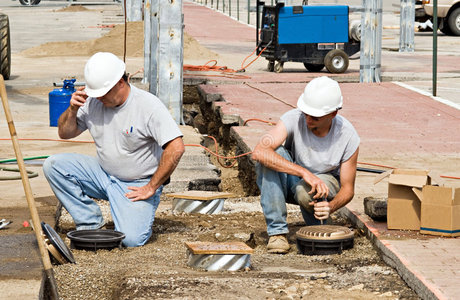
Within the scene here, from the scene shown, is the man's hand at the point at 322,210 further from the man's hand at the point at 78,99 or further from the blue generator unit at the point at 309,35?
the blue generator unit at the point at 309,35

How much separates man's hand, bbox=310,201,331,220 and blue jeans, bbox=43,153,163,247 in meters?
1.20

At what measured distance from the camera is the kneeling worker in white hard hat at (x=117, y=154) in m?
6.17

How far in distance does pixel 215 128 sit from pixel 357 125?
102 inches

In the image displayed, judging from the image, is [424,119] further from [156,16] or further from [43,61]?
[43,61]

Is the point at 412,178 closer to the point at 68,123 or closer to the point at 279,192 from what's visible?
the point at 279,192

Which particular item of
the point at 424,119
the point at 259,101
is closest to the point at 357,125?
the point at 424,119

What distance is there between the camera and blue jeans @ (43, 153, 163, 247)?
6352mm

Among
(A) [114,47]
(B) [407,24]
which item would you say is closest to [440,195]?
(B) [407,24]

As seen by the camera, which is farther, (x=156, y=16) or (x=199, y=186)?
(x=156, y=16)

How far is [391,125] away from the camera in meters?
11.0

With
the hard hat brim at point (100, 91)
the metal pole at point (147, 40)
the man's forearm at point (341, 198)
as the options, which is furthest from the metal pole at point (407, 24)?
Result: the hard hat brim at point (100, 91)

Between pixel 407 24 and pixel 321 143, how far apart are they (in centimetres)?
1591

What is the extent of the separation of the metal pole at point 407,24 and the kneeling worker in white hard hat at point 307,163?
51.8 ft

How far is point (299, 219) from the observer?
23.8 ft
